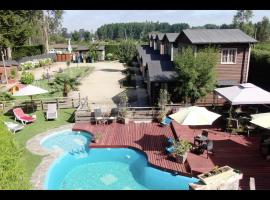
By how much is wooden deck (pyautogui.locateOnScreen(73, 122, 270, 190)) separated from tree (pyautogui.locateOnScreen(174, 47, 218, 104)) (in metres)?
3.17

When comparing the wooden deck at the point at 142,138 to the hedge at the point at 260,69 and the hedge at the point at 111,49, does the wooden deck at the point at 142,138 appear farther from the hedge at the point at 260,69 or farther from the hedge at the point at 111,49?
the hedge at the point at 111,49

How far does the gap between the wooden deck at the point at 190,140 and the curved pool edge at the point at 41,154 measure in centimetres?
201

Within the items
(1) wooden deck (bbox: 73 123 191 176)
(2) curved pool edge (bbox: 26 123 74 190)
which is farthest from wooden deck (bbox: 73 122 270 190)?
(2) curved pool edge (bbox: 26 123 74 190)

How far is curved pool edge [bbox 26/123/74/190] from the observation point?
45.7 ft

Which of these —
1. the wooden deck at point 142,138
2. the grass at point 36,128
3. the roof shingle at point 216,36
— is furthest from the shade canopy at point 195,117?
the roof shingle at point 216,36

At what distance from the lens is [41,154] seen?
56.0 ft

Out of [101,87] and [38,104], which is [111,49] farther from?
[38,104]

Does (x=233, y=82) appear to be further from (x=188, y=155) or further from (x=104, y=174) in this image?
(x=104, y=174)

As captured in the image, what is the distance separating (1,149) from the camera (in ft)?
27.0

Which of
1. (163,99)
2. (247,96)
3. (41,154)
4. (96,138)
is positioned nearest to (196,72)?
(163,99)

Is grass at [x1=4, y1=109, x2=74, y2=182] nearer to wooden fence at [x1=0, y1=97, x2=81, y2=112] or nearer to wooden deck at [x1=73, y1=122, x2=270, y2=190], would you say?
wooden fence at [x1=0, y1=97, x2=81, y2=112]

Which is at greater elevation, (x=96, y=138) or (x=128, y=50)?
(x=128, y=50)

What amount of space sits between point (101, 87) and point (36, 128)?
14902 millimetres
